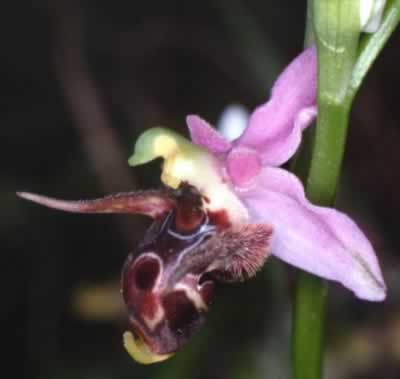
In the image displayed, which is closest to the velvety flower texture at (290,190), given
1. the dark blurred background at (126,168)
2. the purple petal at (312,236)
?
the purple petal at (312,236)

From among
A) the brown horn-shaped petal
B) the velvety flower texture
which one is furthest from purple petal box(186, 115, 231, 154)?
the brown horn-shaped petal

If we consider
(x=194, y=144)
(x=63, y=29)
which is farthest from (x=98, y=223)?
(x=194, y=144)

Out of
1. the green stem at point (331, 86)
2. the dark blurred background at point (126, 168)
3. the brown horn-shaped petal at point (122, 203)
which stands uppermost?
the green stem at point (331, 86)

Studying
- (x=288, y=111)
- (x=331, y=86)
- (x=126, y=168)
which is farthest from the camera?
(x=126, y=168)

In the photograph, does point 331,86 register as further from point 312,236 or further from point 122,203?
point 122,203

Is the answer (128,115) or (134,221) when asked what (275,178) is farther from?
(128,115)

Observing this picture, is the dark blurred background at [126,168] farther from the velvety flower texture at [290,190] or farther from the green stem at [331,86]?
the green stem at [331,86]

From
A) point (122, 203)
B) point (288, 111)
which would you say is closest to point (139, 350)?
point (122, 203)
